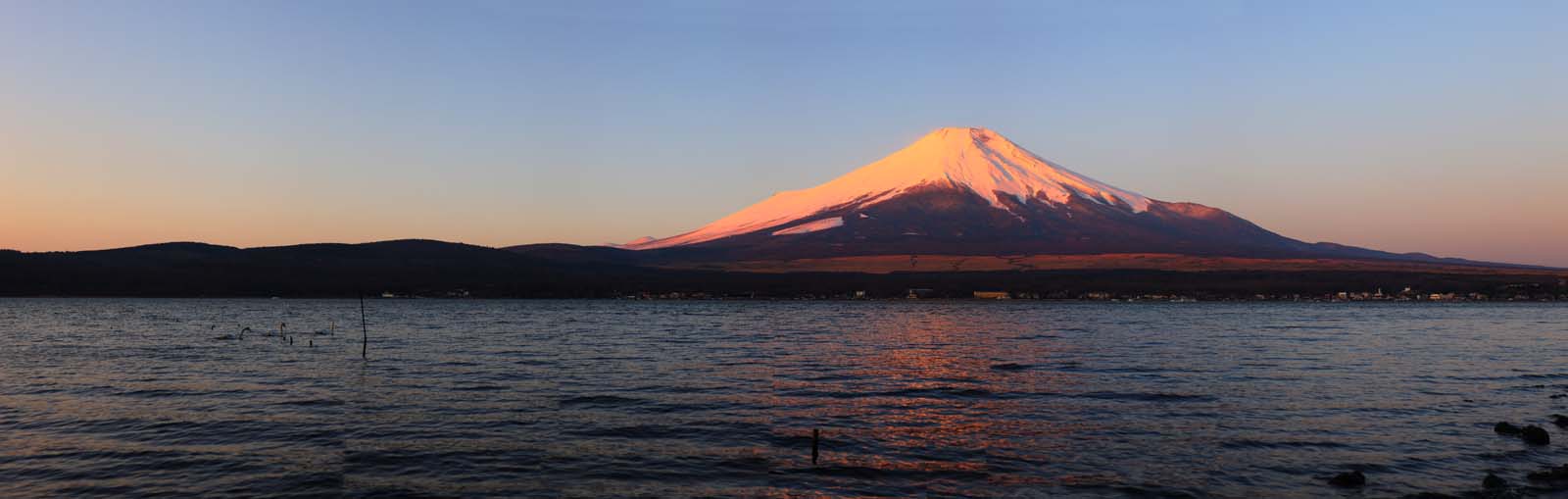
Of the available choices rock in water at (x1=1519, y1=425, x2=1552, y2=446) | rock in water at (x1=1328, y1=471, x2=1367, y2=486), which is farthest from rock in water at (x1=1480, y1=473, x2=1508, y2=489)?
rock in water at (x1=1519, y1=425, x2=1552, y2=446)

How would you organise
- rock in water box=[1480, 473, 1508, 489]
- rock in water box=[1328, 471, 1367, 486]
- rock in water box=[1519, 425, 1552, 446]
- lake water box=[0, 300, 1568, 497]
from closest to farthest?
rock in water box=[1480, 473, 1508, 489]
rock in water box=[1328, 471, 1367, 486]
lake water box=[0, 300, 1568, 497]
rock in water box=[1519, 425, 1552, 446]

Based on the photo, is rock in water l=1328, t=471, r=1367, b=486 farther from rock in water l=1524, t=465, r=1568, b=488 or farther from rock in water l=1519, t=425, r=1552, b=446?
rock in water l=1519, t=425, r=1552, b=446

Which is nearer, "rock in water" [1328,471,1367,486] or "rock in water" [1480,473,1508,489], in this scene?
"rock in water" [1480,473,1508,489]

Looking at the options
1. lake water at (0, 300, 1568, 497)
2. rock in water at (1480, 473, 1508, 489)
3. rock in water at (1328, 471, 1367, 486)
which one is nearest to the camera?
rock in water at (1480, 473, 1508, 489)

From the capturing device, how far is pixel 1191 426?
96.1ft

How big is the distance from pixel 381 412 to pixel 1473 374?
157 ft

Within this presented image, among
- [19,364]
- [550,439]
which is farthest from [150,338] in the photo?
[550,439]

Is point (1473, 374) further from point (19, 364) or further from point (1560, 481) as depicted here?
point (19, 364)

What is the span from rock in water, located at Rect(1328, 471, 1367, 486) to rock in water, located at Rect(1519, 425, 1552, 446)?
28.5 ft

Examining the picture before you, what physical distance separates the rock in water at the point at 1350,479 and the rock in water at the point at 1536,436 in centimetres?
870

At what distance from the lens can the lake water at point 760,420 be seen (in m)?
21.7

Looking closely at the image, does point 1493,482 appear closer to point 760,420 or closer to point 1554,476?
point 1554,476

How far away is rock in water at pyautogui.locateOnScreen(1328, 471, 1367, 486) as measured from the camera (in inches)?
832

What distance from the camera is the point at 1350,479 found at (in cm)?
2119
